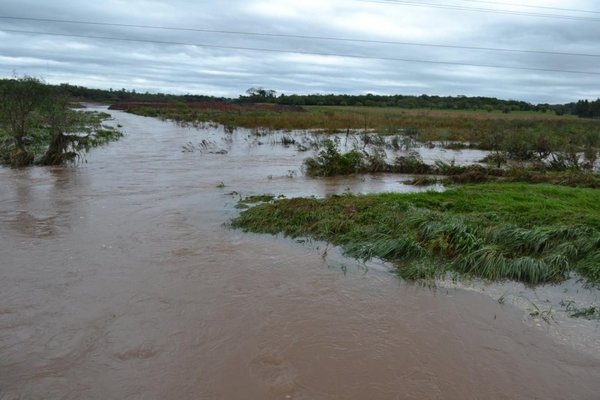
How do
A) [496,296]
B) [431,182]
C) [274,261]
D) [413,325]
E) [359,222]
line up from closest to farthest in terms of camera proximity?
[413,325] → [496,296] → [274,261] → [359,222] → [431,182]

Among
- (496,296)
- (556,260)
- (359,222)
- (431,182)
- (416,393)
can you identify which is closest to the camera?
(416,393)

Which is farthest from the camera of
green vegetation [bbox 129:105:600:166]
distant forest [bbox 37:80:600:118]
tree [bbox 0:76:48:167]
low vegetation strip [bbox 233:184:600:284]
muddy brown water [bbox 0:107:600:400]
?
distant forest [bbox 37:80:600:118]

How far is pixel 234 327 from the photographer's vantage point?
230 inches

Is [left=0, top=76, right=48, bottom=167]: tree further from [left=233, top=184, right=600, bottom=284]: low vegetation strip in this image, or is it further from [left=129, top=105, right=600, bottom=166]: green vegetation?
[left=129, top=105, right=600, bottom=166]: green vegetation

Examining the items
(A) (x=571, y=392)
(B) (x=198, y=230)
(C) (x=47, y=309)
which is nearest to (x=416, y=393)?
(A) (x=571, y=392)

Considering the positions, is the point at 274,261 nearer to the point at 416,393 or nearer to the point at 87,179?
the point at 416,393

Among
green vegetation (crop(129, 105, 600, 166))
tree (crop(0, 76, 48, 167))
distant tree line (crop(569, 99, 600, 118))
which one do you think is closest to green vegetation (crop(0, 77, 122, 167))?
tree (crop(0, 76, 48, 167))

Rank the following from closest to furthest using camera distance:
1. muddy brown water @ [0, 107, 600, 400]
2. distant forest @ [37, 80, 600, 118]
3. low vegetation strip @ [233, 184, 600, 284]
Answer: muddy brown water @ [0, 107, 600, 400] < low vegetation strip @ [233, 184, 600, 284] < distant forest @ [37, 80, 600, 118]

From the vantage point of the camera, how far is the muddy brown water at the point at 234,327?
4699mm

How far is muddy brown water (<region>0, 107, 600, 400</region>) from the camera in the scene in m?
4.70

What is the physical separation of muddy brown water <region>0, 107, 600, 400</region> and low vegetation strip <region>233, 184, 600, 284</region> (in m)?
0.58

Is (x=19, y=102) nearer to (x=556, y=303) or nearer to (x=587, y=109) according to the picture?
(x=556, y=303)

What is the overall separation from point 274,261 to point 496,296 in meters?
3.29

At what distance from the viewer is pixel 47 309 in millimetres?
6195
